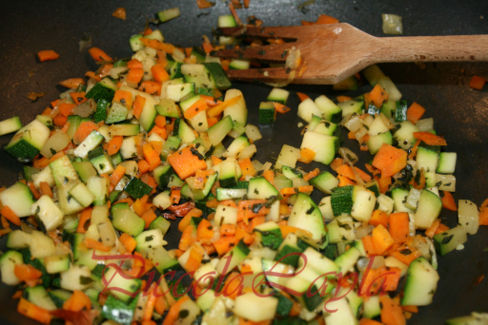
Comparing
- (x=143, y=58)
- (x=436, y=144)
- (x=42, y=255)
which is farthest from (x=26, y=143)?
(x=436, y=144)

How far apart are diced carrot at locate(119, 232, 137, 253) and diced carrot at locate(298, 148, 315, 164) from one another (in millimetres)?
1188

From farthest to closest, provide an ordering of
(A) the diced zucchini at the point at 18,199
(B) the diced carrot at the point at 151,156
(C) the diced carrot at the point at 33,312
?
(B) the diced carrot at the point at 151,156 < (A) the diced zucchini at the point at 18,199 < (C) the diced carrot at the point at 33,312

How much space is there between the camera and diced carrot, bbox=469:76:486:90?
9.40 feet

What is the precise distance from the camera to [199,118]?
8.78ft

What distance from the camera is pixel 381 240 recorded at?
2283 millimetres

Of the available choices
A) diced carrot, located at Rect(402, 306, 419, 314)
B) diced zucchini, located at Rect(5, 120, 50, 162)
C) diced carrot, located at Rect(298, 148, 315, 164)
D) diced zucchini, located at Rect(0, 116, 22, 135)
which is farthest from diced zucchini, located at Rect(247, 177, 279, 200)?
diced zucchini, located at Rect(0, 116, 22, 135)

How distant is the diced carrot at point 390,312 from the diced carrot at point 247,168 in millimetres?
1040

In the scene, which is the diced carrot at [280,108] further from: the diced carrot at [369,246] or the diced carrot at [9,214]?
the diced carrot at [9,214]

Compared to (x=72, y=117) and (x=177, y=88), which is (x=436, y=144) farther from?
(x=72, y=117)

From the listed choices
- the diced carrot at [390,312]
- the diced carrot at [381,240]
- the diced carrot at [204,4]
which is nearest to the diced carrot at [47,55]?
the diced carrot at [204,4]

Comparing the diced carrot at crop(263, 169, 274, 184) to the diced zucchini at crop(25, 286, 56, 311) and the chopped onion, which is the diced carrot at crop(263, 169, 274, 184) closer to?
the diced zucchini at crop(25, 286, 56, 311)

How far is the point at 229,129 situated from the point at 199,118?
210 millimetres

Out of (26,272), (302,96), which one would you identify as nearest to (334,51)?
(302,96)

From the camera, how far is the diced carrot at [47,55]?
292 cm
